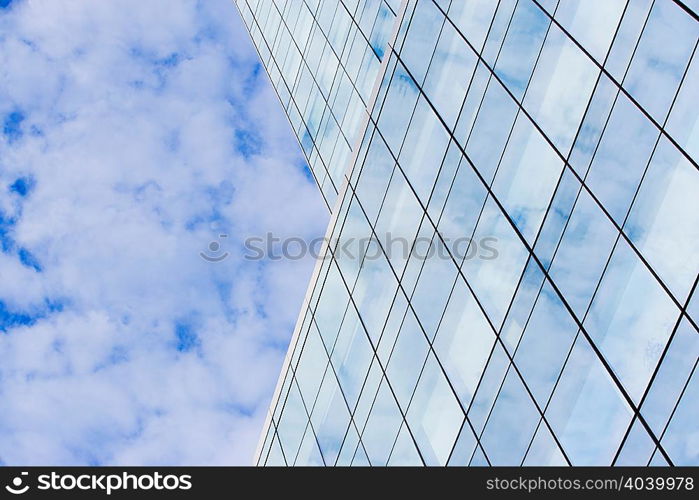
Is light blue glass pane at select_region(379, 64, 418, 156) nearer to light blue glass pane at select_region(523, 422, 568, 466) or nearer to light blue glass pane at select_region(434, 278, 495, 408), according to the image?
light blue glass pane at select_region(434, 278, 495, 408)

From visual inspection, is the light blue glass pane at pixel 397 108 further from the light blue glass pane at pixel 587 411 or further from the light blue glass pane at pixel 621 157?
the light blue glass pane at pixel 587 411

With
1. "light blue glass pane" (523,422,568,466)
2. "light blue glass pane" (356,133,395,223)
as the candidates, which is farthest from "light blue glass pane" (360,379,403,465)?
"light blue glass pane" (356,133,395,223)

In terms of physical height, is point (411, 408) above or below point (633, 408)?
above

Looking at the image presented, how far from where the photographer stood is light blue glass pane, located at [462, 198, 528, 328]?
64.8ft

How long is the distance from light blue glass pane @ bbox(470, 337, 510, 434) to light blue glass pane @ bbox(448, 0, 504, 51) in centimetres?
960

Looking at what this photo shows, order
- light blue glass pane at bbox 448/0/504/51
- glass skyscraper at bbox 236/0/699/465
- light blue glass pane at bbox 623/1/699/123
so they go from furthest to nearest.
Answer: light blue glass pane at bbox 448/0/504/51 → light blue glass pane at bbox 623/1/699/123 → glass skyscraper at bbox 236/0/699/465

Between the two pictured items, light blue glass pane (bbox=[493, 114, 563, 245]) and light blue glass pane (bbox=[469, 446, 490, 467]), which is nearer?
light blue glass pane (bbox=[469, 446, 490, 467])

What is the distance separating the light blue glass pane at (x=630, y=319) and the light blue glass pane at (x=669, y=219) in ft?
1.13

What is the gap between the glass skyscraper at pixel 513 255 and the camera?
604 inches

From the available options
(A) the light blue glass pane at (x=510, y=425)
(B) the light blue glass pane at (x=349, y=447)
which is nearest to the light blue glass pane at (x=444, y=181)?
(A) the light blue glass pane at (x=510, y=425)
